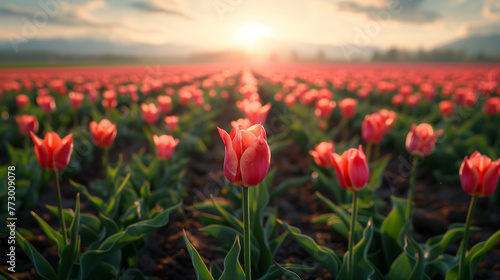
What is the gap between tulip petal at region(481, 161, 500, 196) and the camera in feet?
5.55

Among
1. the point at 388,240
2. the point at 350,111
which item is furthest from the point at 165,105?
the point at 388,240

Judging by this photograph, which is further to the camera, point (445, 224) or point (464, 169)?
point (445, 224)

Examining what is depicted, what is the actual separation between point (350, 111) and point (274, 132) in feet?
11.0

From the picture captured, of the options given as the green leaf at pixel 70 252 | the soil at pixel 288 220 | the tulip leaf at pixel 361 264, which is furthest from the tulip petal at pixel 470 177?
the green leaf at pixel 70 252

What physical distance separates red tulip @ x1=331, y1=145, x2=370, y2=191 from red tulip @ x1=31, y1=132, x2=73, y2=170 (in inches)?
60.4

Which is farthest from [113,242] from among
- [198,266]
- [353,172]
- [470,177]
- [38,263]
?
[470,177]

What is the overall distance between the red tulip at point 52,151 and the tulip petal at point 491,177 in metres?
2.26

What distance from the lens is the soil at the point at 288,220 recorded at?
Answer: 2.78 metres

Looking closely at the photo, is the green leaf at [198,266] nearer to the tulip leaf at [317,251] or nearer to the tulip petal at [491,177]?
the tulip leaf at [317,251]

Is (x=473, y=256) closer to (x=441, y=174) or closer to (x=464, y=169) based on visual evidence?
(x=464, y=169)

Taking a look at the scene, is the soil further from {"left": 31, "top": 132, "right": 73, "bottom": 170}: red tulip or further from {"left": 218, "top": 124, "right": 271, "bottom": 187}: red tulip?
{"left": 218, "top": 124, "right": 271, "bottom": 187}: red tulip

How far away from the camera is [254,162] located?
1.32m

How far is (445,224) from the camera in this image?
3.54 m

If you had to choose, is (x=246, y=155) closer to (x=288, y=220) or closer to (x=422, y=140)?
(x=422, y=140)
